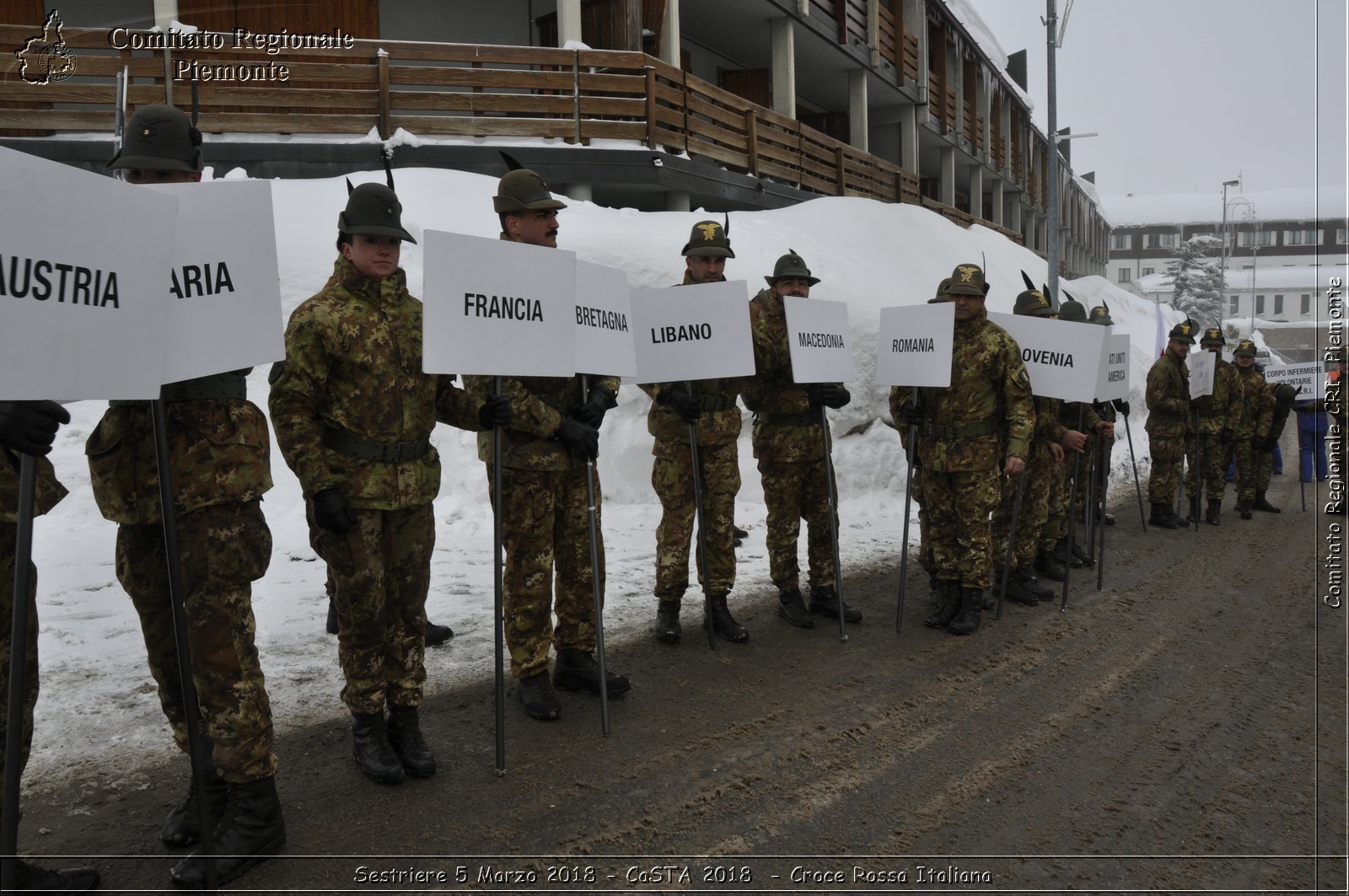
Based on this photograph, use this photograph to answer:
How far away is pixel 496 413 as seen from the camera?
3.74m

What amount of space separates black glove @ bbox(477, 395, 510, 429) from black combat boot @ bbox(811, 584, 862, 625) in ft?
9.78

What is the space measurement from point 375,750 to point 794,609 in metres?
3.03

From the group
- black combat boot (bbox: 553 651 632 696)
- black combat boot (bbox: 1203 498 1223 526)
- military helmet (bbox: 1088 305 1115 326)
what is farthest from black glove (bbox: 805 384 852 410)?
black combat boot (bbox: 1203 498 1223 526)

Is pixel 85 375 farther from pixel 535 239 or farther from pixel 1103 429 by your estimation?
pixel 1103 429

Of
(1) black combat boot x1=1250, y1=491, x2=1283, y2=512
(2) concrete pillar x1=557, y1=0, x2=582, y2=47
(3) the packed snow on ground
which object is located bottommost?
(1) black combat boot x1=1250, y1=491, x2=1283, y2=512

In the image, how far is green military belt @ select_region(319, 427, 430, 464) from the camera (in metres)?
3.45

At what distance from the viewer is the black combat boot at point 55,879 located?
2648mm

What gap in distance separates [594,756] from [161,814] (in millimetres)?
1674

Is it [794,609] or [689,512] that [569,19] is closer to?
[689,512]

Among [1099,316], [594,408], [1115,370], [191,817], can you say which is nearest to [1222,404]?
[1099,316]

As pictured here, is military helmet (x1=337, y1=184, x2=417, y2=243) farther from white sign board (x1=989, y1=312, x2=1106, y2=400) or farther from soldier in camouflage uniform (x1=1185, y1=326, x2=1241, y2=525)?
soldier in camouflage uniform (x1=1185, y1=326, x2=1241, y2=525)

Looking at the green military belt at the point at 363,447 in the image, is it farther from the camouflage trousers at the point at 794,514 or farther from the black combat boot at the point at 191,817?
the camouflage trousers at the point at 794,514

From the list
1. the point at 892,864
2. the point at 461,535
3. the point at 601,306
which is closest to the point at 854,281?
the point at 461,535

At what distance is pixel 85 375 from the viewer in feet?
7.62
